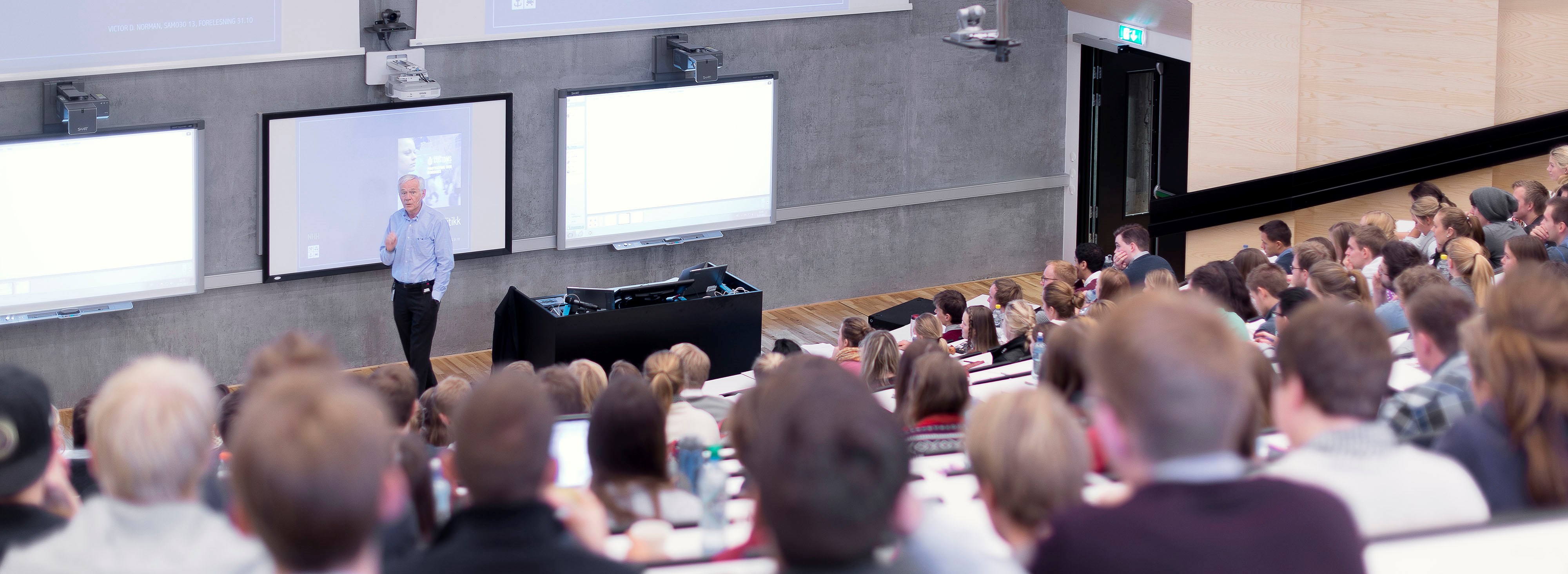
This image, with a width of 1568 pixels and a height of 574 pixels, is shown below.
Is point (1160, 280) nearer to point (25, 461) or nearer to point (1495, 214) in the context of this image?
point (1495, 214)

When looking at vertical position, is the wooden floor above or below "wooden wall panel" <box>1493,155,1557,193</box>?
below

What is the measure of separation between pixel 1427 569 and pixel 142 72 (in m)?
7.51

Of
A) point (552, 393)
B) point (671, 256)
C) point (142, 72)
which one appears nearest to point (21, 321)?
point (142, 72)

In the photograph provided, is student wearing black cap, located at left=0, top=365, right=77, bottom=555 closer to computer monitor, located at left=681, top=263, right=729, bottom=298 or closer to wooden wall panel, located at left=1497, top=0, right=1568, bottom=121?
computer monitor, located at left=681, top=263, right=729, bottom=298

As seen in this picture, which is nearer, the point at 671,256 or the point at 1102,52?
the point at 671,256

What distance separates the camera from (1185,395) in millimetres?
1781

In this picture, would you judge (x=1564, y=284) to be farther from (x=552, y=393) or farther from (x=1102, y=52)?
(x=1102, y=52)

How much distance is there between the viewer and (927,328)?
6824mm

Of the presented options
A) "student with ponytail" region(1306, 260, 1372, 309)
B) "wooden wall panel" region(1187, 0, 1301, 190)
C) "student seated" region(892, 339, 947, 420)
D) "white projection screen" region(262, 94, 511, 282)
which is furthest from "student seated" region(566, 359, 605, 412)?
"wooden wall panel" region(1187, 0, 1301, 190)

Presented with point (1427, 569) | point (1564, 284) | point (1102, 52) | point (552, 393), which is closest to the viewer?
point (1427, 569)

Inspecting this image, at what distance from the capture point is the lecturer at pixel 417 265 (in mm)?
8250

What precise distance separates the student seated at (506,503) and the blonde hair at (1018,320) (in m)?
4.72

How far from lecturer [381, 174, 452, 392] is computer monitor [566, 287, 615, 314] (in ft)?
2.56

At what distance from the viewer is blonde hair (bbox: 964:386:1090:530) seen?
216 centimetres
